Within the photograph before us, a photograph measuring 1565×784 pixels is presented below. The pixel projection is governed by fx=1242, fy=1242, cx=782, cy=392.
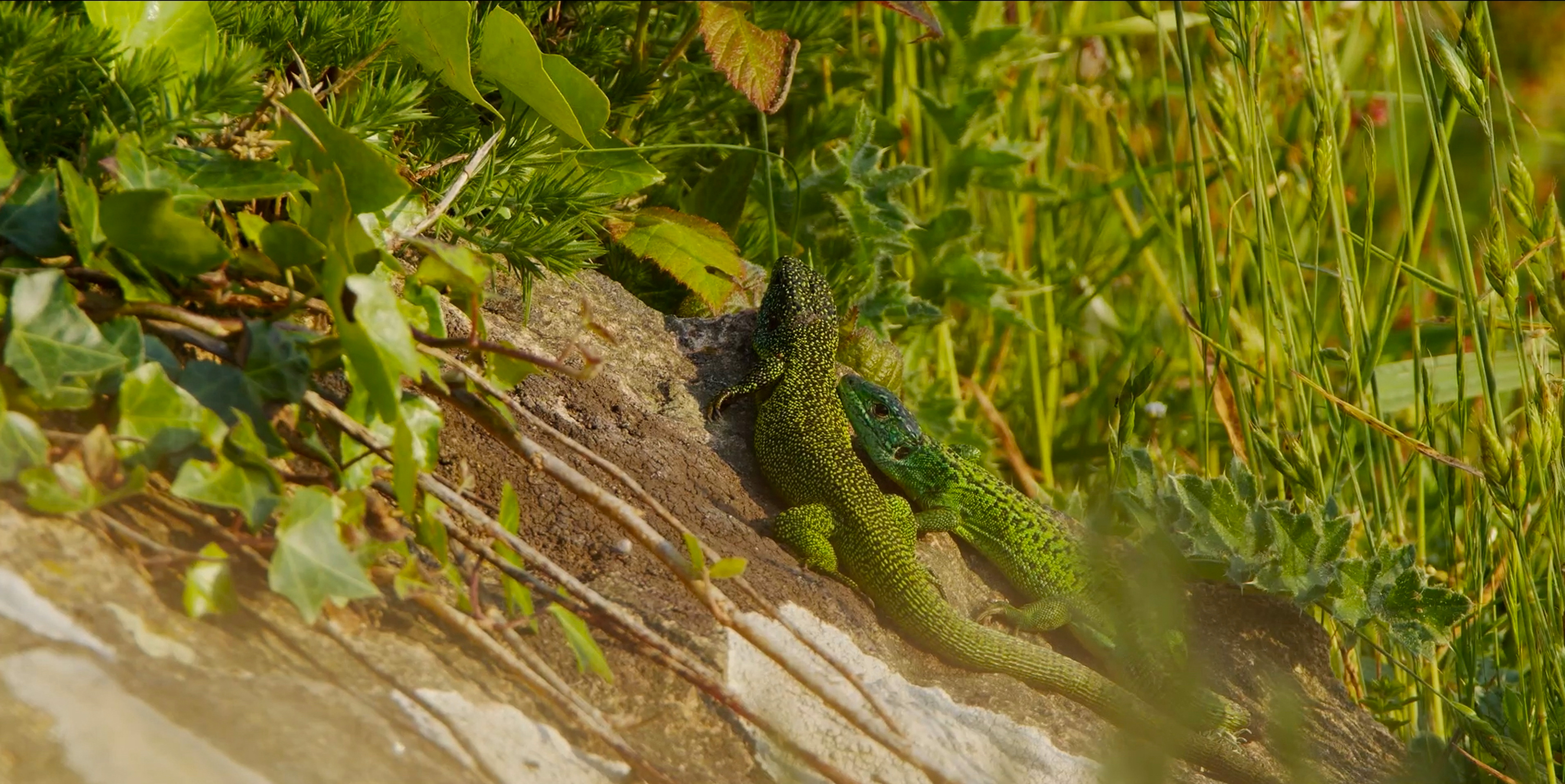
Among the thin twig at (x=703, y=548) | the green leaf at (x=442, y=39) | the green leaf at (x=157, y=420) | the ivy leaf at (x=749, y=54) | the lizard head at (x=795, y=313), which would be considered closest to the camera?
the green leaf at (x=157, y=420)

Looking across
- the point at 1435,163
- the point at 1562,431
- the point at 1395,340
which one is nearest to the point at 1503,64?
the point at 1395,340

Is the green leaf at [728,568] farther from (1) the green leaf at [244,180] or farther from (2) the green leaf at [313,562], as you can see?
(1) the green leaf at [244,180]

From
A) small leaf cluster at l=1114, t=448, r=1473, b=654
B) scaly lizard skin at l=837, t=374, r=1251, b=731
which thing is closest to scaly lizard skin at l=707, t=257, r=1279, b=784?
scaly lizard skin at l=837, t=374, r=1251, b=731

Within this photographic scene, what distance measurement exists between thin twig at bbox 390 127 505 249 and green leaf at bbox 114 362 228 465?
87 cm

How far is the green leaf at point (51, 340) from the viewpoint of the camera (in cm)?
196

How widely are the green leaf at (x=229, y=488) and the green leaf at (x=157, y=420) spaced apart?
40mm

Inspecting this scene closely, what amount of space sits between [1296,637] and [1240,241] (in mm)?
2627

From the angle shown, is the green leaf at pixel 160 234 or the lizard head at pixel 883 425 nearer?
the green leaf at pixel 160 234

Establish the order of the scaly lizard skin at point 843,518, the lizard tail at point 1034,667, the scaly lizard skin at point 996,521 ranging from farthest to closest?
the scaly lizard skin at point 996,521, the scaly lizard skin at point 843,518, the lizard tail at point 1034,667

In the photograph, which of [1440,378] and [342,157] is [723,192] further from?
[1440,378]

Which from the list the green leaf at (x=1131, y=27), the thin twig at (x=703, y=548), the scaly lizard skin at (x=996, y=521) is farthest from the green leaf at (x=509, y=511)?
the green leaf at (x=1131, y=27)

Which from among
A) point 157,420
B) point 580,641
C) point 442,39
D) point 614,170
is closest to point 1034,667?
point 580,641

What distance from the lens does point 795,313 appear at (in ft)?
14.0

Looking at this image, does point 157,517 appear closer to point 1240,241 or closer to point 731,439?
point 731,439
